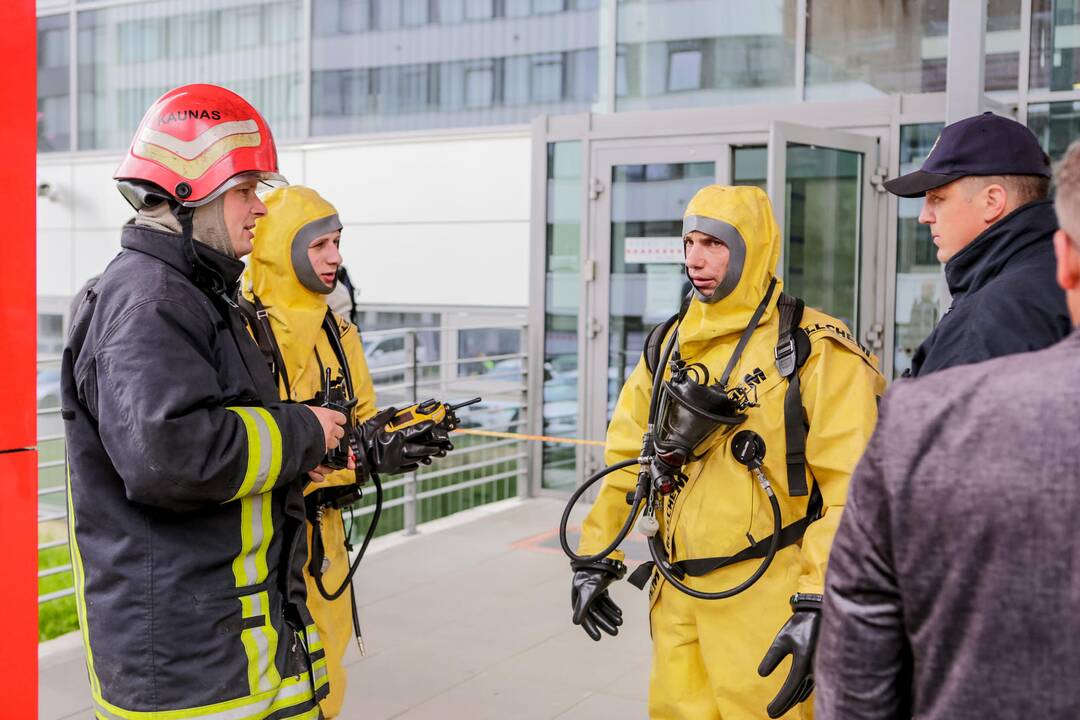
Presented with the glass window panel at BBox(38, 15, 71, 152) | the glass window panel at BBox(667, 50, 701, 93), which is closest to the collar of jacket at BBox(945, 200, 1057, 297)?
the glass window panel at BBox(667, 50, 701, 93)

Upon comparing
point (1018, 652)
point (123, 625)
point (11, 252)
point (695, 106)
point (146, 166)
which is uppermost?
point (695, 106)

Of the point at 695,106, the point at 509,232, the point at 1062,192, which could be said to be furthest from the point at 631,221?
the point at 1062,192

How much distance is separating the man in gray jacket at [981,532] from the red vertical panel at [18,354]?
193cm

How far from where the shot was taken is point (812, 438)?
2.67 metres

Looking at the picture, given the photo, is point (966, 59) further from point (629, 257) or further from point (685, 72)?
point (685, 72)

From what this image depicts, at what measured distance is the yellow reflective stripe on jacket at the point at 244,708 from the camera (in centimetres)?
213

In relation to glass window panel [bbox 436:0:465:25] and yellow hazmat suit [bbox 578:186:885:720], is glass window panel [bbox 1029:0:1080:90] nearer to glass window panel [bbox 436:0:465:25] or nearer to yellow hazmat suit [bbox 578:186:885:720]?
yellow hazmat suit [bbox 578:186:885:720]

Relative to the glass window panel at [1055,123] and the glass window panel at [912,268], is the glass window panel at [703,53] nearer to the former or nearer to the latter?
the glass window panel at [912,268]

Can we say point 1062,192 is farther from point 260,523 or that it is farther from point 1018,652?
point 260,523

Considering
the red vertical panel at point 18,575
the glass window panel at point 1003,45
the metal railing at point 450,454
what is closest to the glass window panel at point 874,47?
the glass window panel at point 1003,45

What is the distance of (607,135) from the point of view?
25.9ft

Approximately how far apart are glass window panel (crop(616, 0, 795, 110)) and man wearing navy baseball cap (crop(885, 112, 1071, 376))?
18.4ft

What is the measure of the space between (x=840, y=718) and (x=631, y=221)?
22.1 feet

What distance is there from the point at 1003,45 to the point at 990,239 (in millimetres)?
5033
